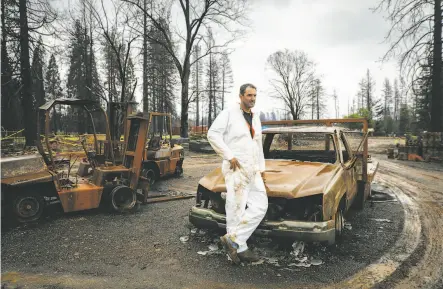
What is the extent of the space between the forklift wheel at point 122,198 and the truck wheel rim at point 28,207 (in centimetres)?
130

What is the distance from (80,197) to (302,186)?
425 centimetres

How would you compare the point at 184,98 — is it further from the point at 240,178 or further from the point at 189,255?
the point at 240,178

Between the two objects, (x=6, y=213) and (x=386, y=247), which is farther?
(x=6, y=213)

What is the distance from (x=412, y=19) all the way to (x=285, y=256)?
16.4 m

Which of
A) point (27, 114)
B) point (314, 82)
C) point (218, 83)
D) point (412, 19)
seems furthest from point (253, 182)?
point (218, 83)

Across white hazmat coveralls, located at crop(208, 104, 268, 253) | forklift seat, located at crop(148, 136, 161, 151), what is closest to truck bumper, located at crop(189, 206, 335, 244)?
white hazmat coveralls, located at crop(208, 104, 268, 253)

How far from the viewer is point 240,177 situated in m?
3.81

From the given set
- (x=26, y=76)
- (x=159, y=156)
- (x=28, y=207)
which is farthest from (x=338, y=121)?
(x=26, y=76)

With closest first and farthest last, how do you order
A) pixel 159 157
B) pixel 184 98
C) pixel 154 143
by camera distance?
pixel 159 157, pixel 154 143, pixel 184 98

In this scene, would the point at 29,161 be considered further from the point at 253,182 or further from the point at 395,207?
the point at 395,207

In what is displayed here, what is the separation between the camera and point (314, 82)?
42.3 m

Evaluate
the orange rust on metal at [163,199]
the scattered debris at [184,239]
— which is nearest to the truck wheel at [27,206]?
the orange rust on metal at [163,199]

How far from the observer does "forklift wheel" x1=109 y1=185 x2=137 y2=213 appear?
645cm

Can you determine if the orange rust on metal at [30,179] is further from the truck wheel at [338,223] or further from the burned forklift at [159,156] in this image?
the truck wheel at [338,223]
